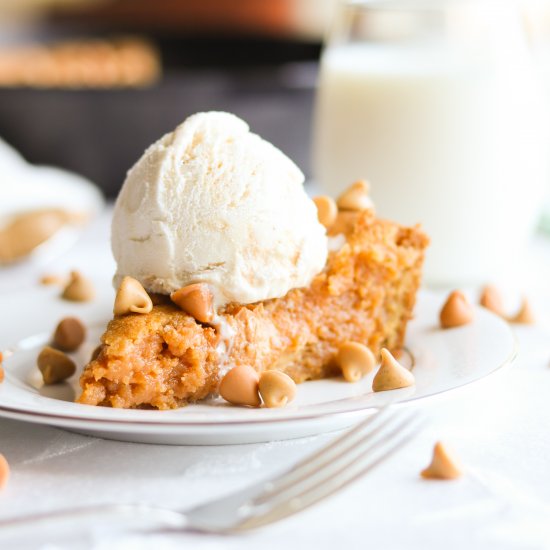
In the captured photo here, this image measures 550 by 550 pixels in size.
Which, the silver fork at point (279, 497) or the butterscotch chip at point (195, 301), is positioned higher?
the butterscotch chip at point (195, 301)

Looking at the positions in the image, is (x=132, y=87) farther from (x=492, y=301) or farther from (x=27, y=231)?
(x=492, y=301)

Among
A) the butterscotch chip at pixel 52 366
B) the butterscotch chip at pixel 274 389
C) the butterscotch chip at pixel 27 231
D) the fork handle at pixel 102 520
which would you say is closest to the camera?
the fork handle at pixel 102 520

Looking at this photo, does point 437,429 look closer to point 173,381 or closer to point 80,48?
point 173,381

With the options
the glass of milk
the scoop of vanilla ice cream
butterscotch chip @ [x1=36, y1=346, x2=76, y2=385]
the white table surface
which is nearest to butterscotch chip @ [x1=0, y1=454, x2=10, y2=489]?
the white table surface

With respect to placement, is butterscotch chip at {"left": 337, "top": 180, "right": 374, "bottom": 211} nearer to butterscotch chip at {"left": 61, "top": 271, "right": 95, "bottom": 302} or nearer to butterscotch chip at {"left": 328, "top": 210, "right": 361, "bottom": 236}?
butterscotch chip at {"left": 328, "top": 210, "right": 361, "bottom": 236}

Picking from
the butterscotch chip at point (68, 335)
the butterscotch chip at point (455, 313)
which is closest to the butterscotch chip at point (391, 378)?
the butterscotch chip at point (455, 313)

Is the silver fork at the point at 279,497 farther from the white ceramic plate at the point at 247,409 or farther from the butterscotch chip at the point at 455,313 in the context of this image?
the butterscotch chip at the point at 455,313

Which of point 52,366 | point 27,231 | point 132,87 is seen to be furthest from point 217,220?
point 132,87

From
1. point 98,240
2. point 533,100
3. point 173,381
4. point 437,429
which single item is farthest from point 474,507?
point 98,240
